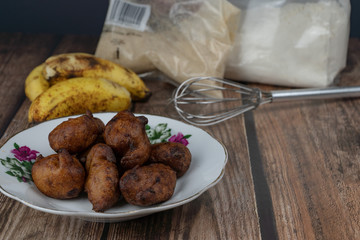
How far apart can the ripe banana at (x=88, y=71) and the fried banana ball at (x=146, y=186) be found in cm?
38

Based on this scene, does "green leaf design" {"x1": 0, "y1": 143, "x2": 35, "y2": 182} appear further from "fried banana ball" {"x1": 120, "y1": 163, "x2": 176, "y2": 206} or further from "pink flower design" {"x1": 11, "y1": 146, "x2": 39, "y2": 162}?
"fried banana ball" {"x1": 120, "y1": 163, "x2": 176, "y2": 206}

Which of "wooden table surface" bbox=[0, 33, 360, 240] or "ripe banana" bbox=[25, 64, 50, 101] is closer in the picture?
"wooden table surface" bbox=[0, 33, 360, 240]

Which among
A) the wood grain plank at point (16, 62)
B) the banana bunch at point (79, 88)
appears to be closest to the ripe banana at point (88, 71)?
the banana bunch at point (79, 88)

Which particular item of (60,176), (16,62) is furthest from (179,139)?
(16,62)

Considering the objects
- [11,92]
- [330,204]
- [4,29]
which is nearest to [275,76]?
[330,204]

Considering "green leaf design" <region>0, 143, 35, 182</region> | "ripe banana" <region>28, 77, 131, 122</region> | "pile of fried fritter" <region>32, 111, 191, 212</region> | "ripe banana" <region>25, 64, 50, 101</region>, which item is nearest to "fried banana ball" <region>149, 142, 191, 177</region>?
"pile of fried fritter" <region>32, 111, 191, 212</region>

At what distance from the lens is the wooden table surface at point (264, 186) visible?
59cm

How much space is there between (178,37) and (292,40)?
8.6 inches

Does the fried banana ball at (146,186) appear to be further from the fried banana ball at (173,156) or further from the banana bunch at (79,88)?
the banana bunch at (79,88)

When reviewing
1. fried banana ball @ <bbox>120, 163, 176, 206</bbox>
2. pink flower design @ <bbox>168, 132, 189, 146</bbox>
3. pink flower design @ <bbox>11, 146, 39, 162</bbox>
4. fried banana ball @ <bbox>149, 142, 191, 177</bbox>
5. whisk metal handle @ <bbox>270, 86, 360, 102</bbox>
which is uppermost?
fried banana ball @ <bbox>120, 163, 176, 206</bbox>

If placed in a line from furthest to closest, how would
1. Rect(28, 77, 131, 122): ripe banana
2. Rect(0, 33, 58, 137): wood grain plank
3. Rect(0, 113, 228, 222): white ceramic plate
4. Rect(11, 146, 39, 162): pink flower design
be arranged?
Rect(0, 33, 58, 137): wood grain plank
Rect(28, 77, 131, 122): ripe banana
Rect(11, 146, 39, 162): pink flower design
Rect(0, 113, 228, 222): white ceramic plate

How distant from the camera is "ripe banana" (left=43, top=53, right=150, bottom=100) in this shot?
0.88 m

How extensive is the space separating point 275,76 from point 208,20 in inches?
6.7

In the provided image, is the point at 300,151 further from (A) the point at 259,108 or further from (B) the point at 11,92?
(B) the point at 11,92
